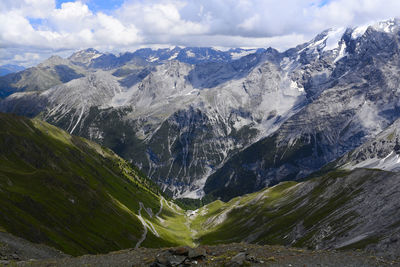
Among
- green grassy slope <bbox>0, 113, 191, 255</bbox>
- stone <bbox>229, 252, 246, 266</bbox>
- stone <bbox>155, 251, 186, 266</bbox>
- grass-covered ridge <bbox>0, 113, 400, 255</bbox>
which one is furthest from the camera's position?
green grassy slope <bbox>0, 113, 191, 255</bbox>

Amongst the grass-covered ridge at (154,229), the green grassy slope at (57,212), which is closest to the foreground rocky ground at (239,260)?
the grass-covered ridge at (154,229)

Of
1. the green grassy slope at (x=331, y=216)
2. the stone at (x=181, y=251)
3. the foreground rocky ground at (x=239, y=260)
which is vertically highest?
the stone at (x=181, y=251)

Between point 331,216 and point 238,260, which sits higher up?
point 238,260

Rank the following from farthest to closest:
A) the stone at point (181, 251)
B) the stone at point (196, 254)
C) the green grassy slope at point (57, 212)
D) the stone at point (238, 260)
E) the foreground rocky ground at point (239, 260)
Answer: the green grassy slope at point (57, 212)
the stone at point (181, 251)
the stone at point (196, 254)
the foreground rocky ground at point (239, 260)
the stone at point (238, 260)

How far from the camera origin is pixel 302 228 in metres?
125

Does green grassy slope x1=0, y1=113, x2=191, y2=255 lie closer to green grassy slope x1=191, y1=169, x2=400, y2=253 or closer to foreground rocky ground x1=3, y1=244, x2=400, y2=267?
foreground rocky ground x1=3, y1=244, x2=400, y2=267

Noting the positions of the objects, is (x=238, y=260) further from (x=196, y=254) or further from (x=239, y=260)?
(x=196, y=254)

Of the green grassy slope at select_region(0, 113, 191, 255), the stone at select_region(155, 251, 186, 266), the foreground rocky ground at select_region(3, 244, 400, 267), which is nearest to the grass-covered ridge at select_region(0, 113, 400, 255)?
the green grassy slope at select_region(0, 113, 191, 255)

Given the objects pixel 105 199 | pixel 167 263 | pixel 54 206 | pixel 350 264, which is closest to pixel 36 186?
pixel 54 206

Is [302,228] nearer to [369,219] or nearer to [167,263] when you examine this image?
[369,219]

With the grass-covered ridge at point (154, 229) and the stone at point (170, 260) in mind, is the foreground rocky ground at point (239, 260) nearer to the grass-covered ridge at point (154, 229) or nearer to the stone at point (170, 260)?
the stone at point (170, 260)

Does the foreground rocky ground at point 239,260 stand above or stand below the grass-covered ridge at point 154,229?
above

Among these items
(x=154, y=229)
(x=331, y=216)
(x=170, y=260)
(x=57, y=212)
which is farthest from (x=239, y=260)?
(x=154, y=229)

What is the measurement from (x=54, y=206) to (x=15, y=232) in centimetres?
4367
